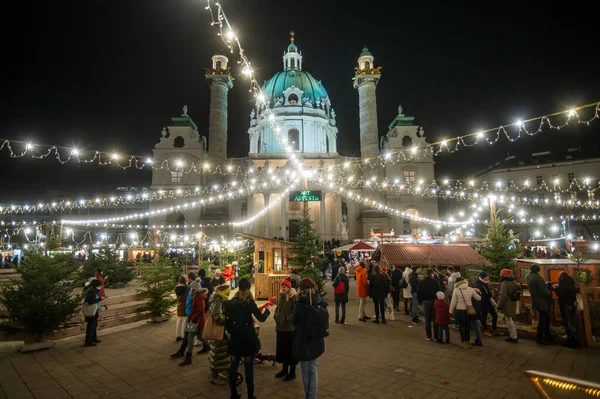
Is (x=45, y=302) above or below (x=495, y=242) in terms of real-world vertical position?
below

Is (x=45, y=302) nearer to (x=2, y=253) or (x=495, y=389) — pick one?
(x=495, y=389)

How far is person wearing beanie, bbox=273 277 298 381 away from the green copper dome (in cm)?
4831

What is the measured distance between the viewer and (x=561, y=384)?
2697 millimetres

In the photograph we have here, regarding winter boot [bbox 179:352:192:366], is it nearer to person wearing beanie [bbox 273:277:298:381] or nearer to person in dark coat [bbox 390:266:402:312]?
person wearing beanie [bbox 273:277:298:381]

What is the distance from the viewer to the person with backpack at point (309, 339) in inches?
175

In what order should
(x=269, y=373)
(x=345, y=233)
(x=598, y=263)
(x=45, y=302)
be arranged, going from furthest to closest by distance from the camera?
1. (x=345, y=233)
2. (x=598, y=263)
3. (x=45, y=302)
4. (x=269, y=373)

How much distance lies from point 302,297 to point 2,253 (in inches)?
1232

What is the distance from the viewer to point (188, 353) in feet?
21.2

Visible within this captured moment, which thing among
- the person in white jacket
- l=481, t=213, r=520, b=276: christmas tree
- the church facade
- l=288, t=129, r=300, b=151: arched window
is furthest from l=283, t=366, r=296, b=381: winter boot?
l=288, t=129, r=300, b=151: arched window

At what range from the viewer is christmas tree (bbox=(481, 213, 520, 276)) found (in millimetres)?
12906

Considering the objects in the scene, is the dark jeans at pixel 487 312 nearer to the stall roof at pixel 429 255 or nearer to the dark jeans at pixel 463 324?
the dark jeans at pixel 463 324

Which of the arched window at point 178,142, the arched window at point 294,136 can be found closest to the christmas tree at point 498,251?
the arched window at point 178,142

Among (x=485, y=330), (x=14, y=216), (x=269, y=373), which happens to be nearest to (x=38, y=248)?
(x=269, y=373)

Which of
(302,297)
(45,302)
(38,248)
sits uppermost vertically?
(38,248)
